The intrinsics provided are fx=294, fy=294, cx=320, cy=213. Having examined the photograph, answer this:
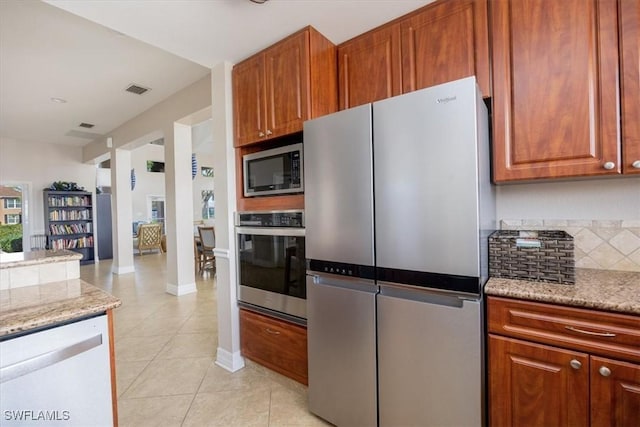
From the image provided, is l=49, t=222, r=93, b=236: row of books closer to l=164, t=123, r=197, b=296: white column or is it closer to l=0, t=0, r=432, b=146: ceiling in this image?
l=0, t=0, r=432, b=146: ceiling

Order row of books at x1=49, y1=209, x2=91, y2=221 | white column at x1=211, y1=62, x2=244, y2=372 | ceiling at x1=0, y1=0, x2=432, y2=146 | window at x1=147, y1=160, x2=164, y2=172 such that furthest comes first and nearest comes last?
window at x1=147, y1=160, x2=164, y2=172
row of books at x1=49, y1=209, x2=91, y2=221
white column at x1=211, y1=62, x2=244, y2=372
ceiling at x1=0, y1=0, x2=432, y2=146

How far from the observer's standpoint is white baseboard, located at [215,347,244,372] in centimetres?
228

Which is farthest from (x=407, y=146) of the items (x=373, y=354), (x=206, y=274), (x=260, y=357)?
(x=206, y=274)

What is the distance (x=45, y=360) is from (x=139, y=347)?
1919 millimetres

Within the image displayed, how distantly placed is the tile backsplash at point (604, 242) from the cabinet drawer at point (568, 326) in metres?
0.65

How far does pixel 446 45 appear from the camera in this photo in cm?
159

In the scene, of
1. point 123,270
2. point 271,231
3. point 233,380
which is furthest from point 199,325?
point 123,270

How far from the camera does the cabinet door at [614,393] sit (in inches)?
40.9

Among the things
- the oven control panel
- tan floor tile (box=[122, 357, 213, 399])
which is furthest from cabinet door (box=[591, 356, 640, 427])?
tan floor tile (box=[122, 357, 213, 399])

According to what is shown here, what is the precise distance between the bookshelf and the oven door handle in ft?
24.2

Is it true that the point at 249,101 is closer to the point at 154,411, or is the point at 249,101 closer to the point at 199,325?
the point at 154,411

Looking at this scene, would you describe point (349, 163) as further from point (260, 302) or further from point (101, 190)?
point (101, 190)

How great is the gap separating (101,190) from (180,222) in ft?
18.6

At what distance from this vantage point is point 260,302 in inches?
84.3
